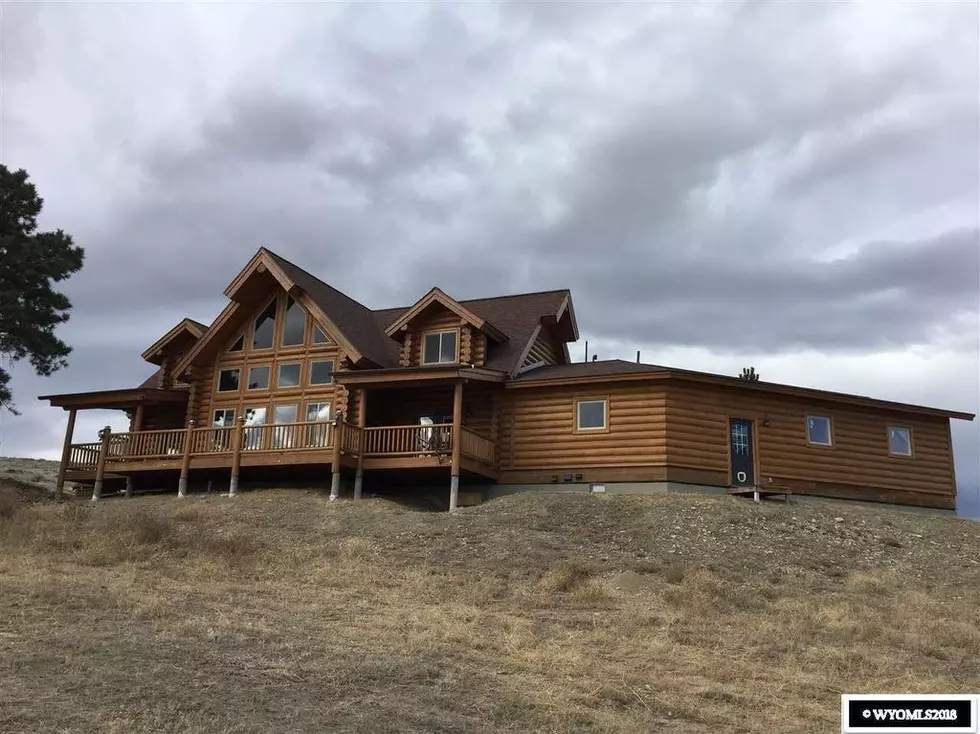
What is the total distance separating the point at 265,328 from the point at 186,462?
524 cm

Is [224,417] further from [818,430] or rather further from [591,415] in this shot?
[818,430]

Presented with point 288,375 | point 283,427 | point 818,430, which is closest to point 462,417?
point 283,427

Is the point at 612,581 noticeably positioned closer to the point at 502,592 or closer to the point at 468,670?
the point at 502,592

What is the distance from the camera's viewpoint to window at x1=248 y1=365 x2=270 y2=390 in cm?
2883

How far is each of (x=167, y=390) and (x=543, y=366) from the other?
1316 cm

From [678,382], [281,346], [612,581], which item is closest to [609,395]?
[678,382]

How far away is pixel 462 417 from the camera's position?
26141 mm

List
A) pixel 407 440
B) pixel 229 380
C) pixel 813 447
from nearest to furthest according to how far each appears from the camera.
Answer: pixel 407 440 → pixel 813 447 → pixel 229 380

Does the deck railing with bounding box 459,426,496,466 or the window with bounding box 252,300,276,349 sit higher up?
the window with bounding box 252,300,276,349

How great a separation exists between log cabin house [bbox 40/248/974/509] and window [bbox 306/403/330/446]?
49 mm

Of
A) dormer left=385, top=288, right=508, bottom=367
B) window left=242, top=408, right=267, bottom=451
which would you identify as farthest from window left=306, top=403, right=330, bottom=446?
dormer left=385, top=288, right=508, bottom=367

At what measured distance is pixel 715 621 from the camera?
1455 centimetres

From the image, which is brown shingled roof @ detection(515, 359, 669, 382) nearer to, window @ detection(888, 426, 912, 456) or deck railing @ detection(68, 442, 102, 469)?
window @ detection(888, 426, 912, 456)

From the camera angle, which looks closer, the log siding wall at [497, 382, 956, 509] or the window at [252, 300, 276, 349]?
the log siding wall at [497, 382, 956, 509]
